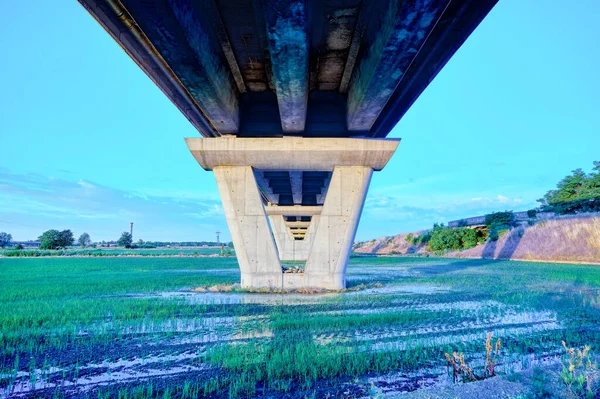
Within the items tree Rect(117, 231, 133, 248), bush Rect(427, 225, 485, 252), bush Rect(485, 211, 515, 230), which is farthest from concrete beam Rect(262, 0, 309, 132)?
tree Rect(117, 231, 133, 248)

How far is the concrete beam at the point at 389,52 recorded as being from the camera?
5.78m

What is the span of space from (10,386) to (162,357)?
6.06 ft

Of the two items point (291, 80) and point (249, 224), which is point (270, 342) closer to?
point (291, 80)

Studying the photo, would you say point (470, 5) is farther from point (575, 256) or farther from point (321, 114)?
point (575, 256)

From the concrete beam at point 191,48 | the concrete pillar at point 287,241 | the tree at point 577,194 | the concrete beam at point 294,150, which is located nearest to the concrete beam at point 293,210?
the concrete pillar at point 287,241

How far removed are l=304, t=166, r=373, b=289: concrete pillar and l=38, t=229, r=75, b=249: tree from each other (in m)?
93.6

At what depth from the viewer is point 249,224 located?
1430cm

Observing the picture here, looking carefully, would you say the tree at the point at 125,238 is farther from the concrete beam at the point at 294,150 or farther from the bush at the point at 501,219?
the concrete beam at the point at 294,150

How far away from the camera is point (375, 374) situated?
190 inches

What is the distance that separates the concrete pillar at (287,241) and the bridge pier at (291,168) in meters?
27.4

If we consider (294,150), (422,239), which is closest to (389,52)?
(294,150)

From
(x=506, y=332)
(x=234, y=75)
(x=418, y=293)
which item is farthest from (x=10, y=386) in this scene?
(x=418, y=293)

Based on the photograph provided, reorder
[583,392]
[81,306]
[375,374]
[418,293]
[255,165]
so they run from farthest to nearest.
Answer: [255,165], [418,293], [81,306], [375,374], [583,392]

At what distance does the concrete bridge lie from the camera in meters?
6.60
